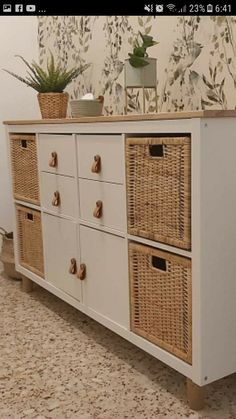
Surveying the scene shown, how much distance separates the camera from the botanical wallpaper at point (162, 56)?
5.49 ft

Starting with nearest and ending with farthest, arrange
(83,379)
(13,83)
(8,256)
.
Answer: (83,379), (8,256), (13,83)

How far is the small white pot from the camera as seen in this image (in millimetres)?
1797

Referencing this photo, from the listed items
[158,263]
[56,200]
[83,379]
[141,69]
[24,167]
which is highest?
[141,69]

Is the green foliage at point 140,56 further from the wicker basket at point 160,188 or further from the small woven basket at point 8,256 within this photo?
the small woven basket at point 8,256

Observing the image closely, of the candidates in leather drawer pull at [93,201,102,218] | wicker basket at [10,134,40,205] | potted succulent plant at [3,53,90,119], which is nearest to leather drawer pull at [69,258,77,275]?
leather drawer pull at [93,201,102,218]

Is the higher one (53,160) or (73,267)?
(53,160)

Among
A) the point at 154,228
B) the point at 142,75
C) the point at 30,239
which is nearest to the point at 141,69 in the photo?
the point at 142,75

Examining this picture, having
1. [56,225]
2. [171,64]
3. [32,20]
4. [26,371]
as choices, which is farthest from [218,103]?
[32,20]

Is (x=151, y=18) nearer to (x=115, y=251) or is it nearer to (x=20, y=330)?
(x=115, y=251)

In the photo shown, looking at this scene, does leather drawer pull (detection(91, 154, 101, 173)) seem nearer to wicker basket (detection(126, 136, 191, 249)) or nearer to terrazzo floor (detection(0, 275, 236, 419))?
wicker basket (detection(126, 136, 191, 249))

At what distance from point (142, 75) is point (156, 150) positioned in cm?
54

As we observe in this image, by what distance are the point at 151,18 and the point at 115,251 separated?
1036 mm

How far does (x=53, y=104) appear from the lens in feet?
6.98
